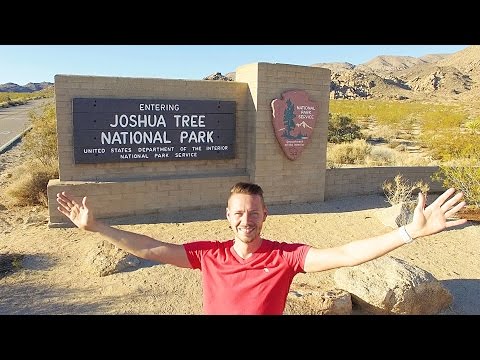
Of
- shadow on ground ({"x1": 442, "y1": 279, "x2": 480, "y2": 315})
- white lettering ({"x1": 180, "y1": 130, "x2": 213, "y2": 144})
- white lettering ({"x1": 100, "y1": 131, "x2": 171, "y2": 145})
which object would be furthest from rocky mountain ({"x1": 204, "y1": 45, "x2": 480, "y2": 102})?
shadow on ground ({"x1": 442, "y1": 279, "x2": 480, "y2": 315})

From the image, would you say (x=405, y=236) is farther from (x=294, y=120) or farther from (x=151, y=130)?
(x=294, y=120)

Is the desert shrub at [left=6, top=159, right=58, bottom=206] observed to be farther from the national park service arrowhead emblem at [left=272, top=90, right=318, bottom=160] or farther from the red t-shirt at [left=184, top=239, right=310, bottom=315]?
the red t-shirt at [left=184, top=239, right=310, bottom=315]

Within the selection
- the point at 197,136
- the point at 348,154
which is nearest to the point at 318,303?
the point at 197,136

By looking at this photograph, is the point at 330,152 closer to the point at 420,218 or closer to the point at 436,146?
the point at 436,146

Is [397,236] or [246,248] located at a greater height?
[397,236]

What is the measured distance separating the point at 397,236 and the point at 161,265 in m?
5.30

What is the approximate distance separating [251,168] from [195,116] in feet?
6.43

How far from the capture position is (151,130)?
9.37 m

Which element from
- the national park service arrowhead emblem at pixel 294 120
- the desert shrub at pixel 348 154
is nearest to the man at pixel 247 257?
the national park service arrowhead emblem at pixel 294 120

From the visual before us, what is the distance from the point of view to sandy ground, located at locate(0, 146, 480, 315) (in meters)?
5.64

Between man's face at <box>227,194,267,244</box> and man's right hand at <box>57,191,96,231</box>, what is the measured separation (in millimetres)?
832

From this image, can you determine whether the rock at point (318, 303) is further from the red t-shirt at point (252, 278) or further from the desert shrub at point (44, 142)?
the desert shrub at point (44, 142)

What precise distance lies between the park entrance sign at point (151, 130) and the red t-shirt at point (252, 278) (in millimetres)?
7139

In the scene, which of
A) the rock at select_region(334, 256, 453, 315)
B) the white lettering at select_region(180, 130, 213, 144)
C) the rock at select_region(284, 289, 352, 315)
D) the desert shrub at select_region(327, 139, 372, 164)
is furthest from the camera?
the desert shrub at select_region(327, 139, 372, 164)
